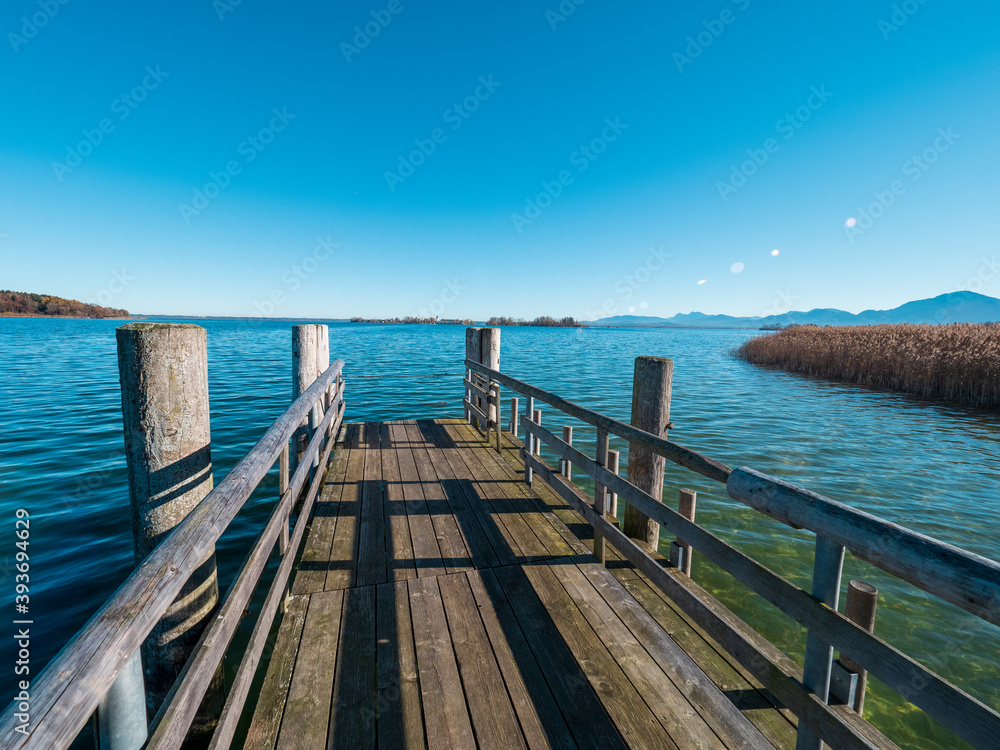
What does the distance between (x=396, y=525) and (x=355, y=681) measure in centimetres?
201

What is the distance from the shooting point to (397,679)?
2531 mm

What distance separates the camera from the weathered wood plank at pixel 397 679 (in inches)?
86.4

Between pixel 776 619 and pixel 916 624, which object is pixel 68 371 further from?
pixel 916 624

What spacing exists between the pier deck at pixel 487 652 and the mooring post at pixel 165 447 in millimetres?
582

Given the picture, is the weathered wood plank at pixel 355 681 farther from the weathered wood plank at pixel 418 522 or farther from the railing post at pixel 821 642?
the railing post at pixel 821 642

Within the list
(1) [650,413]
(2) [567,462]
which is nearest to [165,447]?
(1) [650,413]

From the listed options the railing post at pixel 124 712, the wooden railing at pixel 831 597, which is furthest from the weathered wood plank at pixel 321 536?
the wooden railing at pixel 831 597

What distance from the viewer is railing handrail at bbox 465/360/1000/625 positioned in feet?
3.89

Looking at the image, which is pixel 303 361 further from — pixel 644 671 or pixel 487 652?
pixel 644 671

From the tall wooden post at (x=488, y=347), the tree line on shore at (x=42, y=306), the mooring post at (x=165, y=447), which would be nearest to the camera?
the mooring post at (x=165, y=447)

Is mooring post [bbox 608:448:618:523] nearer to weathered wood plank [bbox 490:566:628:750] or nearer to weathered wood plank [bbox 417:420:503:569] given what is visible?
weathered wood plank [bbox 490:566:628:750]

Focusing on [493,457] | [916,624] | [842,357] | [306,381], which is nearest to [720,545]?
[916,624]

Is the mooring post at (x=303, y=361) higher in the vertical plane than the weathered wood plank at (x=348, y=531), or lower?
higher

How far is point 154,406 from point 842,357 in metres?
25.3
